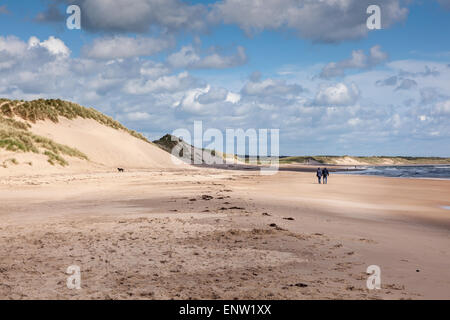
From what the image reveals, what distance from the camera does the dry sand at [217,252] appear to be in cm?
642

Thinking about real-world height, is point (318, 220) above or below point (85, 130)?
below

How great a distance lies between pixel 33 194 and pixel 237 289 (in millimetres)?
17709

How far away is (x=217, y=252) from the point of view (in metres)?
8.83

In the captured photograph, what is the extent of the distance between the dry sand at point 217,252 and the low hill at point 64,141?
21.1 meters

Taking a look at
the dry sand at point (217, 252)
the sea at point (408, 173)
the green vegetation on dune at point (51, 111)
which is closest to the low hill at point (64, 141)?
the green vegetation on dune at point (51, 111)

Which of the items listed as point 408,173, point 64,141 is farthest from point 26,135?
point 408,173

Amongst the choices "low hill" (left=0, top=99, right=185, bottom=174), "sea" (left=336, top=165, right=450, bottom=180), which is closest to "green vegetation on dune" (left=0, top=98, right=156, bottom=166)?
"low hill" (left=0, top=99, right=185, bottom=174)

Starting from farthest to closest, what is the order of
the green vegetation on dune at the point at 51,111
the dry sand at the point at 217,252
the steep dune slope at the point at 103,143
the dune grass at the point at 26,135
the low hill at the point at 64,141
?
1. the steep dune slope at the point at 103,143
2. the green vegetation on dune at the point at 51,111
3. the dune grass at the point at 26,135
4. the low hill at the point at 64,141
5. the dry sand at the point at 217,252

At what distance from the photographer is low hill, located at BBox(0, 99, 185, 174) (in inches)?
1407

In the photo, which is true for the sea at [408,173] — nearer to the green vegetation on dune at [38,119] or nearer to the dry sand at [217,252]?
the green vegetation on dune at [38,119]

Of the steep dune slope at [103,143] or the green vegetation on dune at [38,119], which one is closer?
the green vegetation on dune at [38,119]
